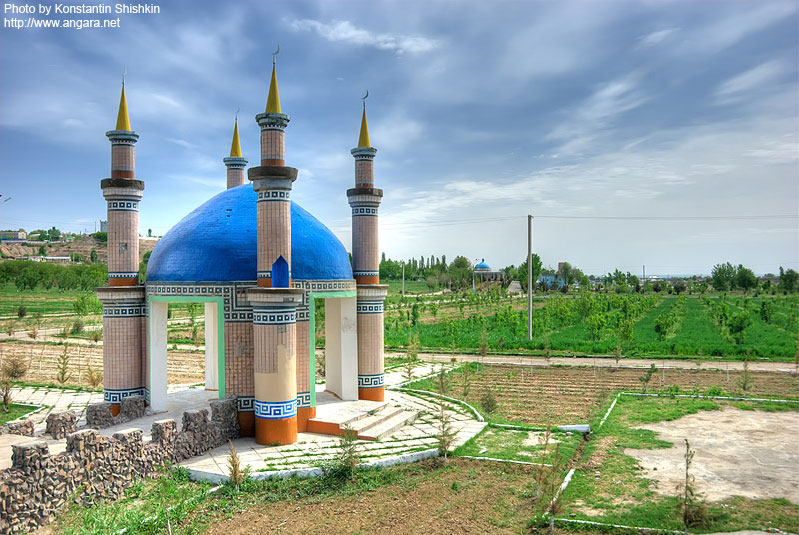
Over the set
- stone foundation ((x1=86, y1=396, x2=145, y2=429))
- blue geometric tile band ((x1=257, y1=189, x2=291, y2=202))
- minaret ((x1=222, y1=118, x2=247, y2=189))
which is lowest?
stone foundation ((x1=86, y1=396, x2=145, y2=429))

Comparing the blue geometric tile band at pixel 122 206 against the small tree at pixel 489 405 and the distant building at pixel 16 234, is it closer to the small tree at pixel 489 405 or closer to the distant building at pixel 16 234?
the small tree at pixel 489 405

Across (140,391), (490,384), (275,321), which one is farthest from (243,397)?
(490,384)

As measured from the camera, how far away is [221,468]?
30.7 feet

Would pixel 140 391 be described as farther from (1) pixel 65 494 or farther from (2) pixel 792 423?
(2) pixel 792 423

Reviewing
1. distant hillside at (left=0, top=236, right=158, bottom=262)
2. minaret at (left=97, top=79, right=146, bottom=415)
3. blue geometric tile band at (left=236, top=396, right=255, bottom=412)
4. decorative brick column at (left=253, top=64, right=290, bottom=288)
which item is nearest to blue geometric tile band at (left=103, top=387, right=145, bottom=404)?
minaret at (left=97, top=79, right=146, bottom=415)

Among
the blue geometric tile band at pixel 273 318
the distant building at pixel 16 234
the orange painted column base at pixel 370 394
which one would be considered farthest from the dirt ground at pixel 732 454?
the distant building at pixel 16 234

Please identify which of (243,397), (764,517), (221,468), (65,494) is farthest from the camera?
(243,397)

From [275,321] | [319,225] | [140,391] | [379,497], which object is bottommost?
[379,497]

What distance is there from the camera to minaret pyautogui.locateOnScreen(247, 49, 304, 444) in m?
10.7

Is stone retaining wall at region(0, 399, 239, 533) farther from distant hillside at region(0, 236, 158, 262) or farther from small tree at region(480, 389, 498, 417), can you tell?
distant hillside at region(0, 236, 158, 262)

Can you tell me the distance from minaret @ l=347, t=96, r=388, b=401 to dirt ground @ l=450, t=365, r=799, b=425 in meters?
2.97

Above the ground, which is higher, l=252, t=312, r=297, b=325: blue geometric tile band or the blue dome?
the blue dome

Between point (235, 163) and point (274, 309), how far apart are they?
23.7ft

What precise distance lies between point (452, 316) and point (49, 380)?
28743mm
